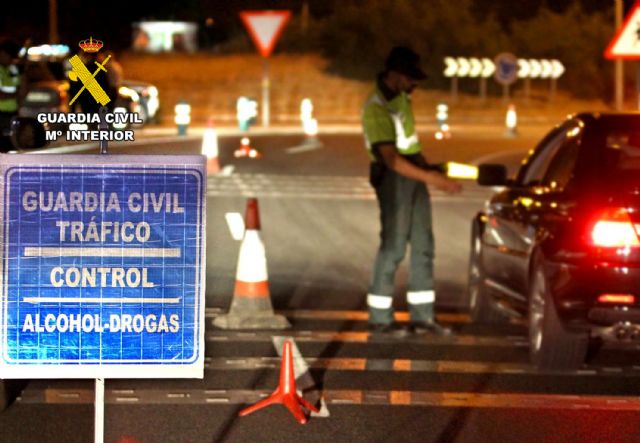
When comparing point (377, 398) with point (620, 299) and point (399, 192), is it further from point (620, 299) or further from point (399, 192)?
point (399, 192)

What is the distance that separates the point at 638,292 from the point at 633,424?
47.1 inches

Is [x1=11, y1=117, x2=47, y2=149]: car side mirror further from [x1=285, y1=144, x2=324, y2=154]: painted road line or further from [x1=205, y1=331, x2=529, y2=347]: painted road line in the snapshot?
[x1=285, y1=144, x2=324, y2=154]: painted road line

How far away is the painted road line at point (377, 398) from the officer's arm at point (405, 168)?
2.25m

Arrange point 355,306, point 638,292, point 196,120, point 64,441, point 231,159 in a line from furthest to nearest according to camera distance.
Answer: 1. point 196,120
2. point 231,159
3. point 355,306
4. point 638,292
5. point 64,441

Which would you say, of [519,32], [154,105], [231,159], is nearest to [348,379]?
[231,159]

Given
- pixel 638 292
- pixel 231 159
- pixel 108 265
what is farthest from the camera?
pixel 231 159

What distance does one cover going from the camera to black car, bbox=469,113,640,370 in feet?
32.1

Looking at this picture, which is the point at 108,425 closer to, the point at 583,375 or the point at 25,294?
the point at 25,294

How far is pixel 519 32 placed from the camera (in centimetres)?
7200

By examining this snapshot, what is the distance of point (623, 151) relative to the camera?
417 inches

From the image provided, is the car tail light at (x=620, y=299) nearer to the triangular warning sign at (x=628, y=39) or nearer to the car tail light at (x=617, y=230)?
the car tail light at (x=617, y=230)

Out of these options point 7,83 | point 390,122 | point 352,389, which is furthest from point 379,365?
point 7,83

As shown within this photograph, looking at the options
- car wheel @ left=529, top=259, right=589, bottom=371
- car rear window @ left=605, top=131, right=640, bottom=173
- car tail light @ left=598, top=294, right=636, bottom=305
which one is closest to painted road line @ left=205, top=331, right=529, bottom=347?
car wheel @ left=529, top=259, right=589, bottom=371

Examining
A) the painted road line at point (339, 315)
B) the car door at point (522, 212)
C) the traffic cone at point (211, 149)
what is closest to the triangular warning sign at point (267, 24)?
the traffic cone at point (211, 149)
